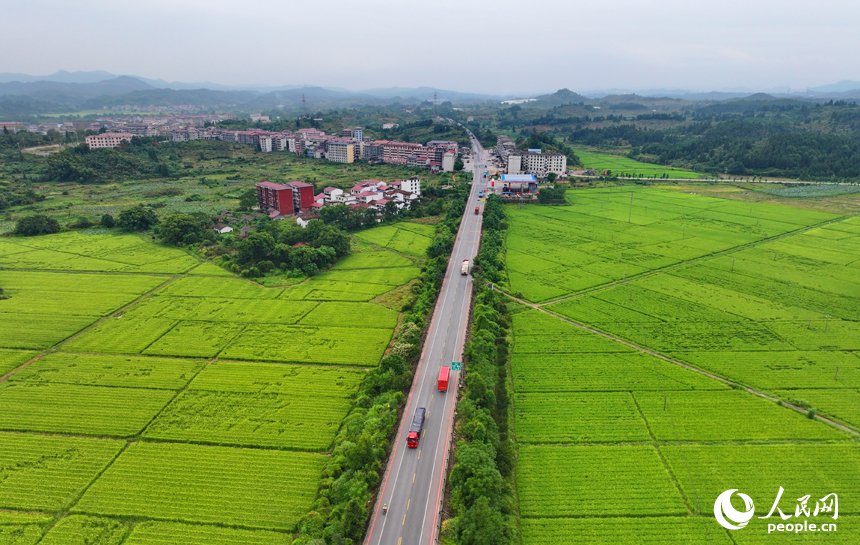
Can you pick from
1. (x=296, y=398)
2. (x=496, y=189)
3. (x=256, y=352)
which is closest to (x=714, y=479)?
(x=296, y=398)

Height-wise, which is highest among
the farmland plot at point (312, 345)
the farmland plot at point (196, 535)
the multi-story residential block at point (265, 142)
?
the multi-story residential block at point (265, 142)

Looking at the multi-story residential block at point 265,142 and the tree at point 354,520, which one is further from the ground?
the multi-story residential block at point 265,142

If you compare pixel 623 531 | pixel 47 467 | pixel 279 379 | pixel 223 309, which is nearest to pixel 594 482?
pixel 623 531

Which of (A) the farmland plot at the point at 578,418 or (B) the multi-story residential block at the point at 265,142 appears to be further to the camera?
(B) the multi-story residential block at the point at 265,142

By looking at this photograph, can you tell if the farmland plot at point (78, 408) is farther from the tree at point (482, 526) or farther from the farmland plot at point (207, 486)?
the tree at point (482, 526)

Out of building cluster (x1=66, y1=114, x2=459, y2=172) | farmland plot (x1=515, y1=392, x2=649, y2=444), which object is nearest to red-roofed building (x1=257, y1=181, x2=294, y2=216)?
building cluster (x1=66, y1=114, x2=459, y2=172)

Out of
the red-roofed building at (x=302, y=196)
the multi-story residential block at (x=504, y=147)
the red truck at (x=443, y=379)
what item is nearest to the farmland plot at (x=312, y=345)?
the red truck at (x=443, y=379)

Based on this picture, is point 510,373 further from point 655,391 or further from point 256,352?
point 256,352
